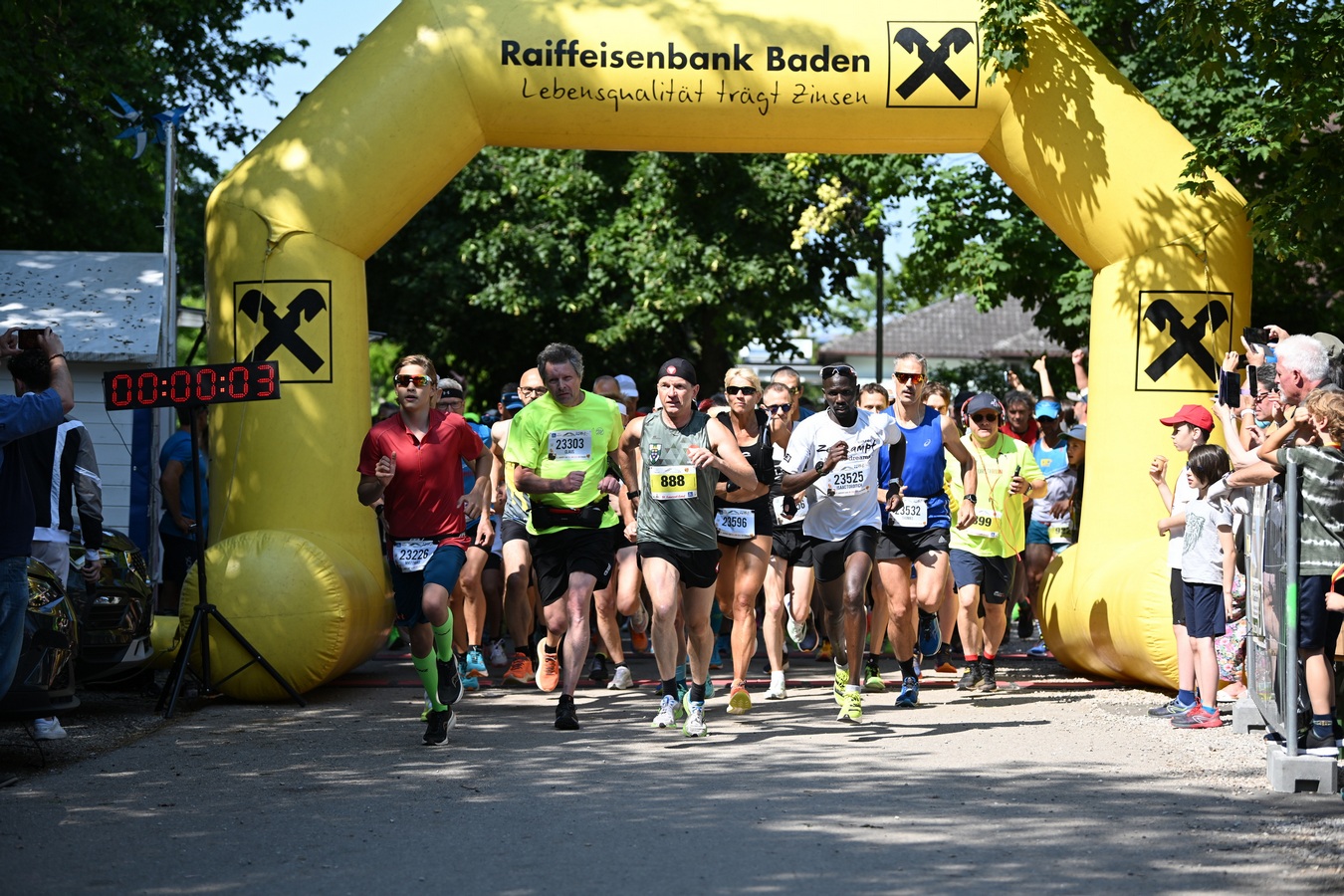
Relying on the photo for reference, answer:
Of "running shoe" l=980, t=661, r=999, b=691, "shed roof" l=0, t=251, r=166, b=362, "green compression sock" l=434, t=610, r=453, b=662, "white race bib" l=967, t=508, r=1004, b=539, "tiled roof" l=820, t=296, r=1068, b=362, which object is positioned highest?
"tiled roof" l=820, t=296, r=1068, b=362

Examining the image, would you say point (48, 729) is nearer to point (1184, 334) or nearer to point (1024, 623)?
point (1184, 334)

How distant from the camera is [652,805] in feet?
22.7

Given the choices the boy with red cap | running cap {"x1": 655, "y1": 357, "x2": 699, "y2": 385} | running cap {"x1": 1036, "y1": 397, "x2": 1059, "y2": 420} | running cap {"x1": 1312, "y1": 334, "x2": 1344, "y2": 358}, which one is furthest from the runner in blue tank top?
running cap {"x1": 1036, "y1": 397, "x2": 1059, "y2": 420}

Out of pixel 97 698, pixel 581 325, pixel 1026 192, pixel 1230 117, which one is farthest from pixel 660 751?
pixel 581 325

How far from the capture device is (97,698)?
10.5 meters

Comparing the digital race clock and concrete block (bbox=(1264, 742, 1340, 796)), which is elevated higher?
the digital race clock

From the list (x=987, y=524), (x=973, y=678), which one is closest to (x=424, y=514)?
(x=987, y=524)

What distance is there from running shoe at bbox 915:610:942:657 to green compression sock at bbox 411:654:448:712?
430 centimetres

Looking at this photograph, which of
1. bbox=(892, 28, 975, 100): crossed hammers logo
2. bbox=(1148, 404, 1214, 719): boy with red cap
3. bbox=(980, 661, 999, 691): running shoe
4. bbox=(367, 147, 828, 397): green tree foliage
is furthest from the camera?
bbox=(367, 147, 828, 397): green tree foliage

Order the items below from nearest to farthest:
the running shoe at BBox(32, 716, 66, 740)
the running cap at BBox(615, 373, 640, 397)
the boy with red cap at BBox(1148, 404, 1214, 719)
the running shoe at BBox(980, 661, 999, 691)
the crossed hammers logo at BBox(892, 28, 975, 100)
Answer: the running shoe at BBox(32, 716, 66, 740) → the boy with red cap at BBox(1148, 404, 1214, 719) → the crossed hammers logo at BBox(892, 28, 975, 100) → the running shoe at BBox(980, 661, 999, 691) → the running cap at BBox(615, 373, 640, 397)

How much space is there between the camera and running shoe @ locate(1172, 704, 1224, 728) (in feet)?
30.0

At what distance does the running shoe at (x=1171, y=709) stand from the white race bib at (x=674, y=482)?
302cm

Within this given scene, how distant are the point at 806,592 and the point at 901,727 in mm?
1806

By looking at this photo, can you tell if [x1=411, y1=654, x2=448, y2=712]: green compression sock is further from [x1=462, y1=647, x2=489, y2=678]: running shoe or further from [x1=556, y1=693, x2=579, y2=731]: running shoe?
[x1=462, y1=647, x2=489, y2=678]: running shoe
